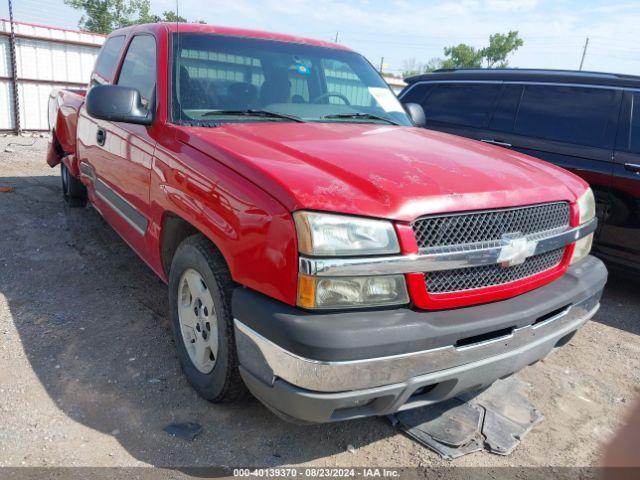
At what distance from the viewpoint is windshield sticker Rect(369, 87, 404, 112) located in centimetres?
378

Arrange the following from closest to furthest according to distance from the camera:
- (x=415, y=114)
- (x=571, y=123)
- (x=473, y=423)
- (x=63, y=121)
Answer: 1. (x=473, y=423)
2. (x=415, y=114)
3. (x=571, y=123)
4. (x=63, y=121)

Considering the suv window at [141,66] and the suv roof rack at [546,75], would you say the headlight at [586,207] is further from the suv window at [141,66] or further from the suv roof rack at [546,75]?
the suv window at [141,66]

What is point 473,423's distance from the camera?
105 inches

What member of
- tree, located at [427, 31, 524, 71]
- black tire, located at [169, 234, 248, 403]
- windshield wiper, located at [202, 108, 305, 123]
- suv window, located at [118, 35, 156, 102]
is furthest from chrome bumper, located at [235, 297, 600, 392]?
tree, located at [427, 31, 524, 71]

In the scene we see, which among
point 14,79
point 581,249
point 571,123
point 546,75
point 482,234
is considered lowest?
point 581,249

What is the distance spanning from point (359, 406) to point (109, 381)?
5.00 ft

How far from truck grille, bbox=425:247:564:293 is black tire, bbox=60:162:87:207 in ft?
16.0

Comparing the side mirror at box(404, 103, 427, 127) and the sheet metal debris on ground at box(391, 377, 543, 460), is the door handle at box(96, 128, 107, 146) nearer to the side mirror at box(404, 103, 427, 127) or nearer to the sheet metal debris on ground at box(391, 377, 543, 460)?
the side mirror at box(404, 103, 427, 127)

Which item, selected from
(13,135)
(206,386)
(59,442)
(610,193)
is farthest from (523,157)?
(13,135)

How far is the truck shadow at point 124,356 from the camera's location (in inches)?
96.4

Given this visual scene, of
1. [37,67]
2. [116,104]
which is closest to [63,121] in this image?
Result: [116,104]

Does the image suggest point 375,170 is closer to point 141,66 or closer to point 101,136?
point 141,66

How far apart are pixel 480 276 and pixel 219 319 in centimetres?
117

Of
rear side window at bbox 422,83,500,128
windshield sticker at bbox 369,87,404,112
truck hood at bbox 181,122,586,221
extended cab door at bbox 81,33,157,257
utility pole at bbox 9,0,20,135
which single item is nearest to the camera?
truck hood at bbox 181,122,586,221
